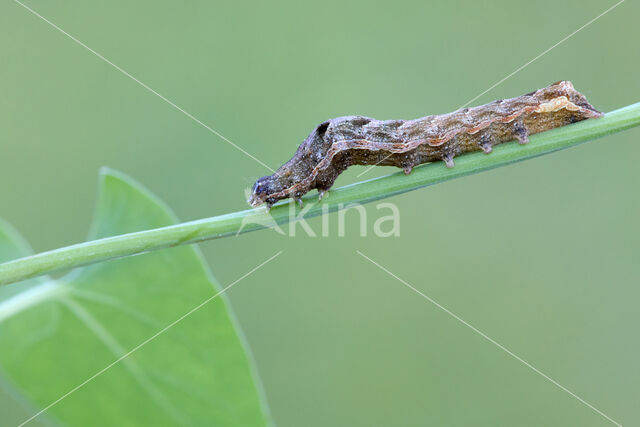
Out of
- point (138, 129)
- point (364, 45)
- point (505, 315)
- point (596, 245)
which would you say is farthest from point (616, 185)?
point (138, 129)

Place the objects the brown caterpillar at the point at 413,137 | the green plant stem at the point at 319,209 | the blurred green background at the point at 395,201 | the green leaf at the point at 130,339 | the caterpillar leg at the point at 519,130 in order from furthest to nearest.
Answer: the blurred green background at the point at 395,201, the brown caterpillar at the point at 413,137, the caterpillar leg at the point at 519,130, the green leaf at the point at 130,339, the green plant stem at the point at 319,209

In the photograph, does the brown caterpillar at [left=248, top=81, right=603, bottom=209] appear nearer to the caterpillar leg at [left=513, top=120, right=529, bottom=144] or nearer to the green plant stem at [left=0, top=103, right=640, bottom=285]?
the caterpillar leg at [left=513, top=120, right=529, bottom=144]

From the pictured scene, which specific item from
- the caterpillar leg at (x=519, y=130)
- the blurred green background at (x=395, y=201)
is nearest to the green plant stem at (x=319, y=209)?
the caterpillar leg at (x=519, y=130)

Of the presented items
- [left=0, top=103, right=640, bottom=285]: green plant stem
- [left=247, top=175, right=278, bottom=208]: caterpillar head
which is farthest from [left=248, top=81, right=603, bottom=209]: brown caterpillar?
[left=0, top=103, right=640, bottom=285]: green plant stem

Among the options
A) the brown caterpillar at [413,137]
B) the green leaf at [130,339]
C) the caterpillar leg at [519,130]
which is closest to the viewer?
the green leaf at [130,339]

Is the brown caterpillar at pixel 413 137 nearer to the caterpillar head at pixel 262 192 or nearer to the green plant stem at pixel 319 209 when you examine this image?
the caterpillar head at pixel 262 192

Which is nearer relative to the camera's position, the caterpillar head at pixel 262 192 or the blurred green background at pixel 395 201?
the caterpillar head at pixel 262 192

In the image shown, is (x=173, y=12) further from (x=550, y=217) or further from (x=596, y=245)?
(x=596, y=245)
